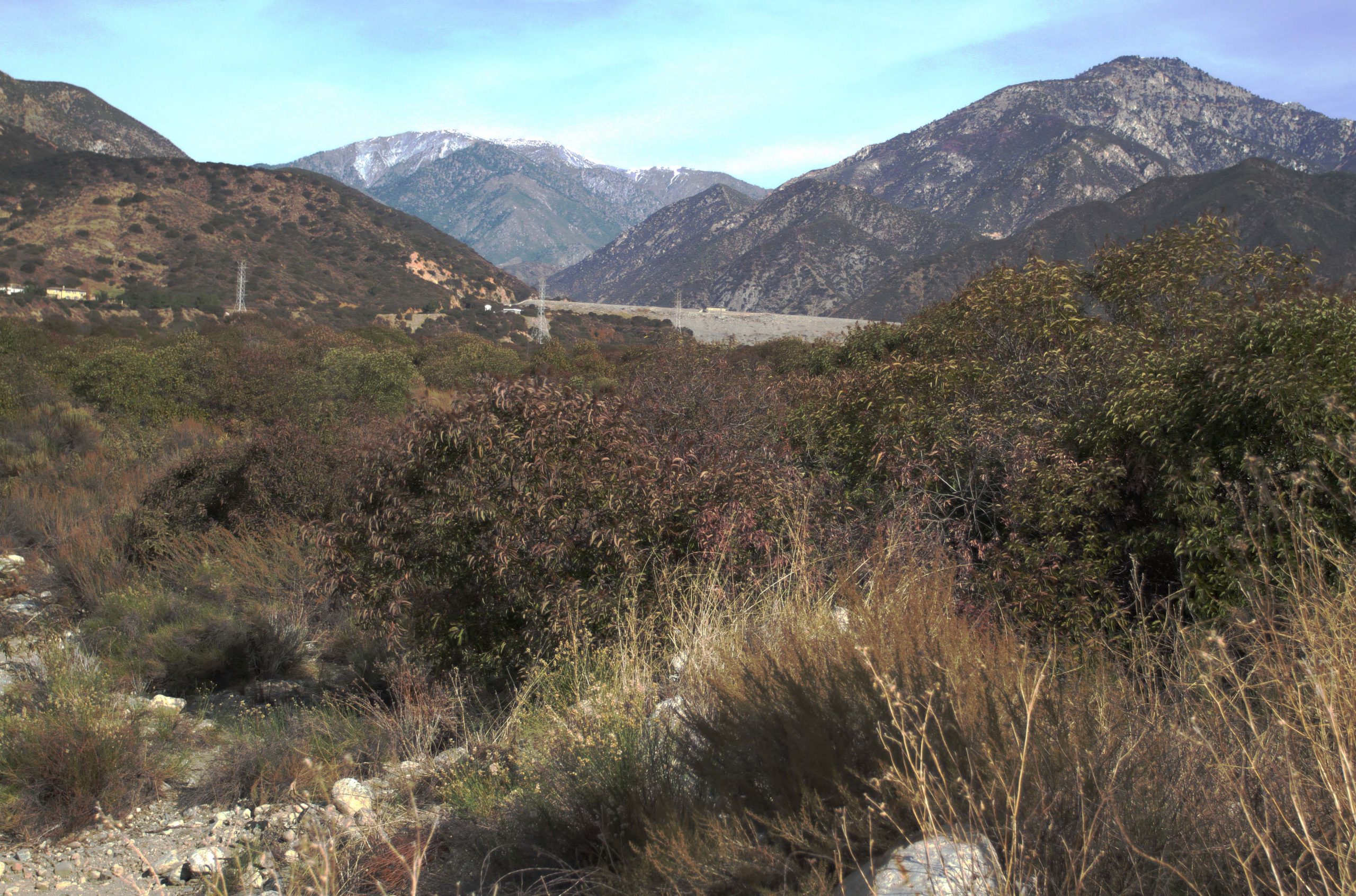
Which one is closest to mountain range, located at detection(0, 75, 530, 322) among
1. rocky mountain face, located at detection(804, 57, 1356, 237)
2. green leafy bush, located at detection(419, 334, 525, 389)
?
green leafy bush, located at detection(419, 334, 525, 389)

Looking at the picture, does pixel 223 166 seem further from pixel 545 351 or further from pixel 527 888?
pixel 527 888

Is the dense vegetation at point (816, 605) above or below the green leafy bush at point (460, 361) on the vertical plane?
below

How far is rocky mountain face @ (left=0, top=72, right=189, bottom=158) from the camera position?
7194 centimetres

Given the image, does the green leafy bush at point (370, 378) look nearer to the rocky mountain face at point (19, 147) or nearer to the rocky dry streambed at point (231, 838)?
the rocky dry streambed at point (231, 838)

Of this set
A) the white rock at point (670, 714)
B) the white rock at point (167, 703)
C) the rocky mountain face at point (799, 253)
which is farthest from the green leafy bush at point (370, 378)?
the rocky mountain face at point (799, 253)

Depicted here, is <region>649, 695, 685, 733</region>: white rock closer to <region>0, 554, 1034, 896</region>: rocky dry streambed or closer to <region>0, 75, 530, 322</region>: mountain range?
<region>0, 554, 1034, 896</region>: rocky dry streambed

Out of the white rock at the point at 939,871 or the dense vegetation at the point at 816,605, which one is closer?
the white rock at the point at 939,871

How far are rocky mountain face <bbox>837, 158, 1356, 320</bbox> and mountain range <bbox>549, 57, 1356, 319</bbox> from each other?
8.7 inches

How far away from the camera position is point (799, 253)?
118 metres

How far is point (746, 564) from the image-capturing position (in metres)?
5.59

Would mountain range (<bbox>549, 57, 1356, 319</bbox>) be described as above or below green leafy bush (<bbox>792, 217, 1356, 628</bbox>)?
above

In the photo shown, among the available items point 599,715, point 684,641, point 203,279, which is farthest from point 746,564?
point 203,279

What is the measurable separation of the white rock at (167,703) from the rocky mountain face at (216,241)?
42.2 meters

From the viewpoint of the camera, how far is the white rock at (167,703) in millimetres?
6492
